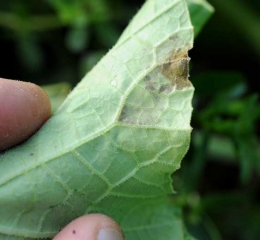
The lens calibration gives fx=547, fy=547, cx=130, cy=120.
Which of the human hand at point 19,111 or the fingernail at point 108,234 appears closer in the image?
the fingernail at point 108,234

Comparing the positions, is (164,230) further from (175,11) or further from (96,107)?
(175,11)

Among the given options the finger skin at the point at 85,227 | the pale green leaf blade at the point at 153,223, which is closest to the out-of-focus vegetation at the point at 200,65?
the pale green leaf blade at the point at 153,223

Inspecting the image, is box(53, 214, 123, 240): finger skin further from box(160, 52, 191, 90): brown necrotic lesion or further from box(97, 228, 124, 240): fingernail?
box(160, 52, 191, 90): brown necrotic lesion

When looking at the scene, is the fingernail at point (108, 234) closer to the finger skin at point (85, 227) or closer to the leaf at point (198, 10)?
the finger skin at point (85, 227)

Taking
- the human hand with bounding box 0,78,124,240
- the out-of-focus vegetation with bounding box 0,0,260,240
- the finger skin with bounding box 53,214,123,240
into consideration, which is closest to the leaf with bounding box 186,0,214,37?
the out-of-focus vegetation with bounding box 0,0,260,240

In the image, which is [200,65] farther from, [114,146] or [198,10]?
[114,146]

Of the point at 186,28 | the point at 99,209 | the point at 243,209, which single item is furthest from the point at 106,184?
the point at 243,209

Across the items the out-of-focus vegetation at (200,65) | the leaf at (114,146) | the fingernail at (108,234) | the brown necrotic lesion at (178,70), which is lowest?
the out-of-focus vegetation at (200,65)
